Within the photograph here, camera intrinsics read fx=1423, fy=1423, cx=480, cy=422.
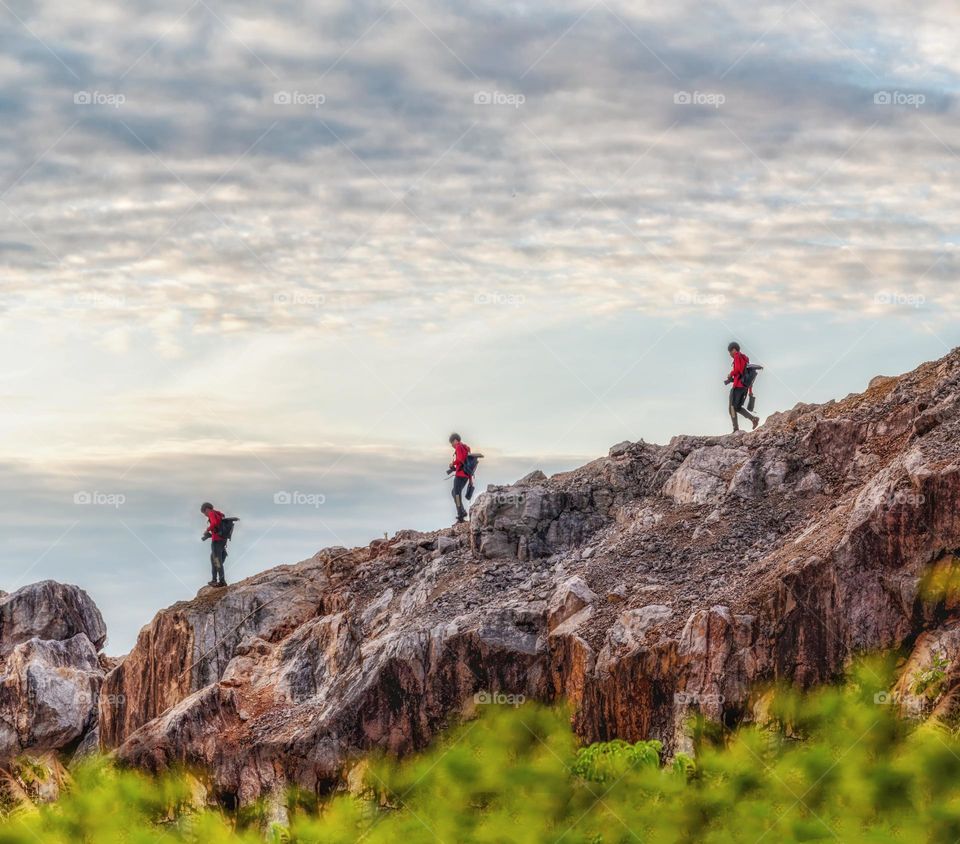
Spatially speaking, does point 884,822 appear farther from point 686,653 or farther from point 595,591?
point 595,591

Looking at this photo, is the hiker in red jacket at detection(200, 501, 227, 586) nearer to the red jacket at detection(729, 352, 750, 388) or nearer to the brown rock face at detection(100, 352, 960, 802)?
the brown rock face at detection(100, 352, 960, 802)

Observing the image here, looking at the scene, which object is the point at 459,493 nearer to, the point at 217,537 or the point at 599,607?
the point at 217,537

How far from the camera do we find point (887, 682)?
2206cm

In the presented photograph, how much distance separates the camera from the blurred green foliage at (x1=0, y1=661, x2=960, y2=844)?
1925 cm

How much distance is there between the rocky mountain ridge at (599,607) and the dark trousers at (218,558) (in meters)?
0.51

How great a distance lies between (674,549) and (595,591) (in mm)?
2106

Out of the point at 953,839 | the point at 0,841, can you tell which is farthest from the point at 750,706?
the point at 0,841

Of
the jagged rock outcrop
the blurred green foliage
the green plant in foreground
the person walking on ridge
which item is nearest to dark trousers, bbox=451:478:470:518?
the person walking on ridge

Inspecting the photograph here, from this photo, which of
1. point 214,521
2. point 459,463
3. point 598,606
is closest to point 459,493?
point 459,463

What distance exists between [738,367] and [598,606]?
8953 mm

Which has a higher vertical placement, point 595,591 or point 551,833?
point 595,591

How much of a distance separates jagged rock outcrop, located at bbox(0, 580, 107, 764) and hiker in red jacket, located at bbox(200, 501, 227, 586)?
5780 mm

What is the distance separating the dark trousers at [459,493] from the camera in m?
33.8

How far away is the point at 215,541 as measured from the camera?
113 ft
